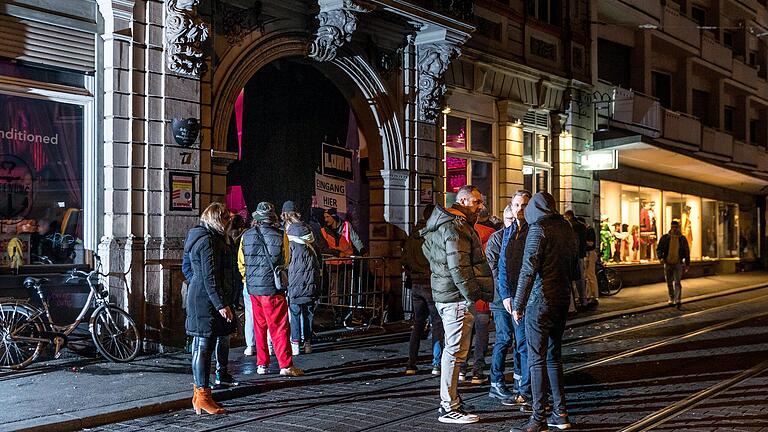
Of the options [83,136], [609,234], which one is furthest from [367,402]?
[609,234]

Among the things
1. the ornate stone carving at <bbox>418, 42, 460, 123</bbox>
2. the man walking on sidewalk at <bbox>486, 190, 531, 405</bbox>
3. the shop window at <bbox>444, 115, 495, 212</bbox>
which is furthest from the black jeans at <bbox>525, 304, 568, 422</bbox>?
the shop window at <bbox>444, 115, 495, 212</bbox>

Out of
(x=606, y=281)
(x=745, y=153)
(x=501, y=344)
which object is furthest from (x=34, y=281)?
(x=745, y=153)

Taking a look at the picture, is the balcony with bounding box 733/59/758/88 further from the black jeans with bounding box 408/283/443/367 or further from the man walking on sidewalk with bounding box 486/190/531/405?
the man walking on sidewalk with bounding box 486/190/531/405

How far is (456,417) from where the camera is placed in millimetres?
7918

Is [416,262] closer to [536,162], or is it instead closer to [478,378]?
[478,378]

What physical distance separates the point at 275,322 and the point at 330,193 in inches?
254

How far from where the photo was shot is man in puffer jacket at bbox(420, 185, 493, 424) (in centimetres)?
801

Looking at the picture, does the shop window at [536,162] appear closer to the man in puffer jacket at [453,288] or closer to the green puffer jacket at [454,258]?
the green puffer jacket at [454,258]

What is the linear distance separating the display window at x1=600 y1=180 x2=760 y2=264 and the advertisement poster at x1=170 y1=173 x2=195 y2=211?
1413 cm

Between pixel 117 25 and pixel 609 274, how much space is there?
1492cm

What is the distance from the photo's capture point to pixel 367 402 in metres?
8.97

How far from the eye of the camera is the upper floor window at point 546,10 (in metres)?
21.2

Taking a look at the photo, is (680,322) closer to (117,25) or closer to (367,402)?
(367,402)

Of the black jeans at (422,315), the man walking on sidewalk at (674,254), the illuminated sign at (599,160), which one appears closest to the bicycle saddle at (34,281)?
the black jeans at (422,315)
